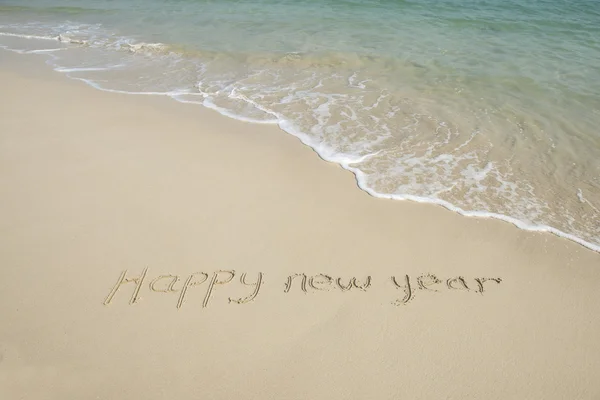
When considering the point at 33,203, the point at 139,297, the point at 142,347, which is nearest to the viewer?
the point at 142,347

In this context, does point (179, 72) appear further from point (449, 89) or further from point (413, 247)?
point (413, 247)

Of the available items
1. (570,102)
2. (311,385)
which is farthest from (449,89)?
(311,385)

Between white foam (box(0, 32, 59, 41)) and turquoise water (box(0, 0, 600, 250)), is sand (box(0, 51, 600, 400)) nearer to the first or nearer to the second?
turquoise water (box(0, 0, 600, 250))

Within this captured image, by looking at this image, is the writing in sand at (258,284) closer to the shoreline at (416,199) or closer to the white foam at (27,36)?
the shoreline at (416,199)

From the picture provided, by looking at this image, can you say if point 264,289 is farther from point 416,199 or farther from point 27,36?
point 27,36

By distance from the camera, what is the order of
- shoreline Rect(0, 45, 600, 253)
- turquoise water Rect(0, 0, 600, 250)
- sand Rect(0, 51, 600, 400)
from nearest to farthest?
sand Rect(0, 51, 600, 400) < shoreline Rect(0, 45, 600, 253) < turquoise water Rect(0, 0, 600, 250)

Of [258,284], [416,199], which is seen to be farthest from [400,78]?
[258,284]

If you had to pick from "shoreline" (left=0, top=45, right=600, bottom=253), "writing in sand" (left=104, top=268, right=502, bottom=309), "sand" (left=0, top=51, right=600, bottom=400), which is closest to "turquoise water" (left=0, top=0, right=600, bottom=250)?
"shoreline" (left=0, top=45, right=600, bottom=253)
